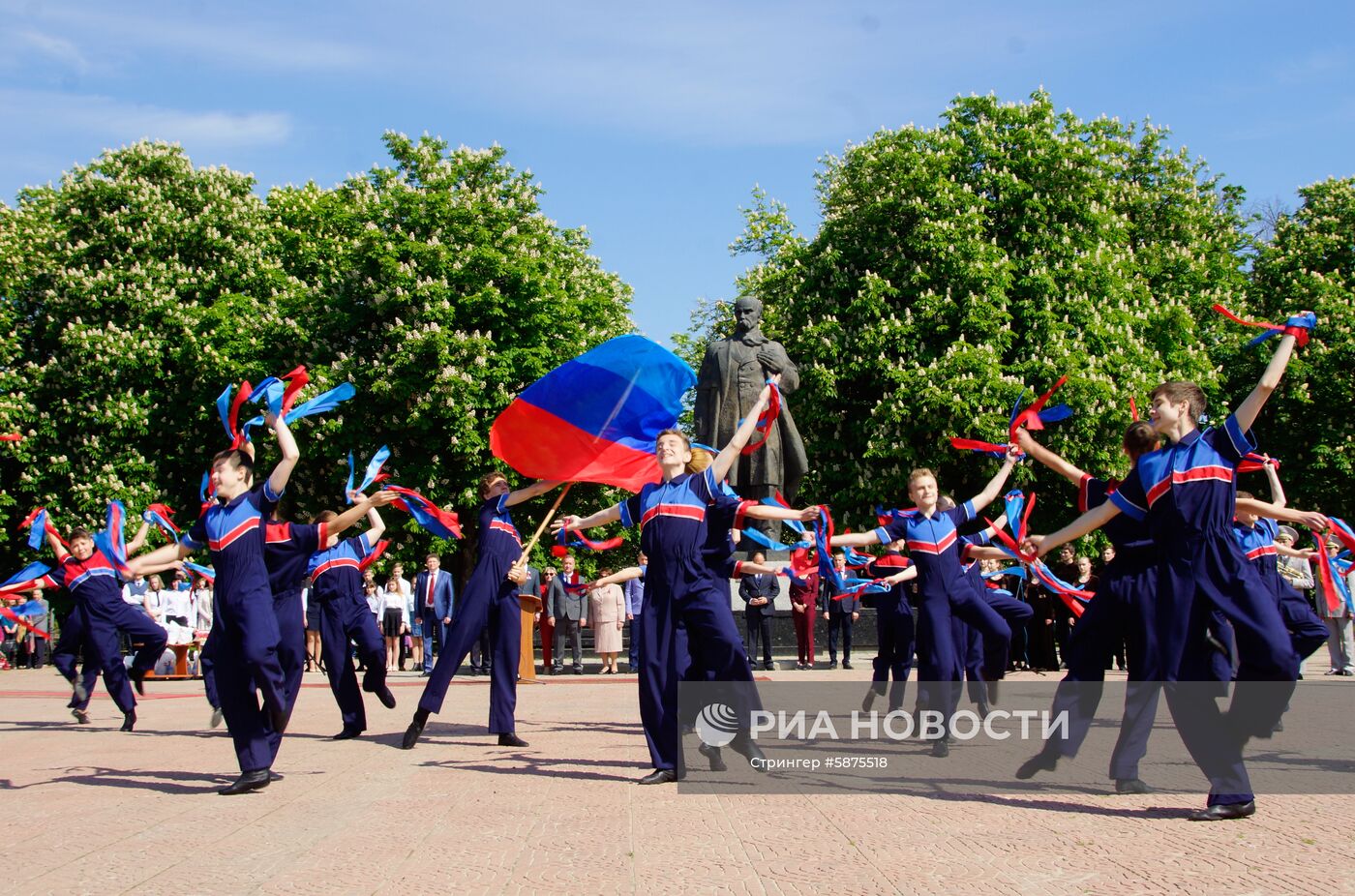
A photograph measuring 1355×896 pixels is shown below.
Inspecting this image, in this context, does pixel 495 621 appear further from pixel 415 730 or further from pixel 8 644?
pixel 8 644

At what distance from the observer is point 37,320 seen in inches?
1400

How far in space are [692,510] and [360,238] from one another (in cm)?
2789

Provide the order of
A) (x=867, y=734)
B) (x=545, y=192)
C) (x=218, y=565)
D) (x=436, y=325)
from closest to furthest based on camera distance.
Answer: (x=218, y=565) < (x=867, y=734) < (x=436, y=325) < (x=545, y=192)

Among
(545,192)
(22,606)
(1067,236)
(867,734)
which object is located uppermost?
(545,192)

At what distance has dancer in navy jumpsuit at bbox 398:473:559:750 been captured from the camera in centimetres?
1004

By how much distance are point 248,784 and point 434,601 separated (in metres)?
14.4

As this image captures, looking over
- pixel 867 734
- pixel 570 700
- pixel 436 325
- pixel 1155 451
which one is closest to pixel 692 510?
pixel 1155 451

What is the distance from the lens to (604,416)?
1111 cm

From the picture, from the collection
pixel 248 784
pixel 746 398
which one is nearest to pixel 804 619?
pixel 746 398

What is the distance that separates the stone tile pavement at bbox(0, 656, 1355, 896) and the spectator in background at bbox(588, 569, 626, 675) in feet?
37.4

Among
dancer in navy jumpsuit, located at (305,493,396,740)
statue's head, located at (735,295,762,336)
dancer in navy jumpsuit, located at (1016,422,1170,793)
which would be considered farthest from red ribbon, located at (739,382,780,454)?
statue's head, located at (735,295,762,336)

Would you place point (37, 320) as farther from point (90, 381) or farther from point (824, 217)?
point (824, 217)

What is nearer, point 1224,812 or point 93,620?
point 1224,812

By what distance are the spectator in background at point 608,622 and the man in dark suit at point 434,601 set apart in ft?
8.22
